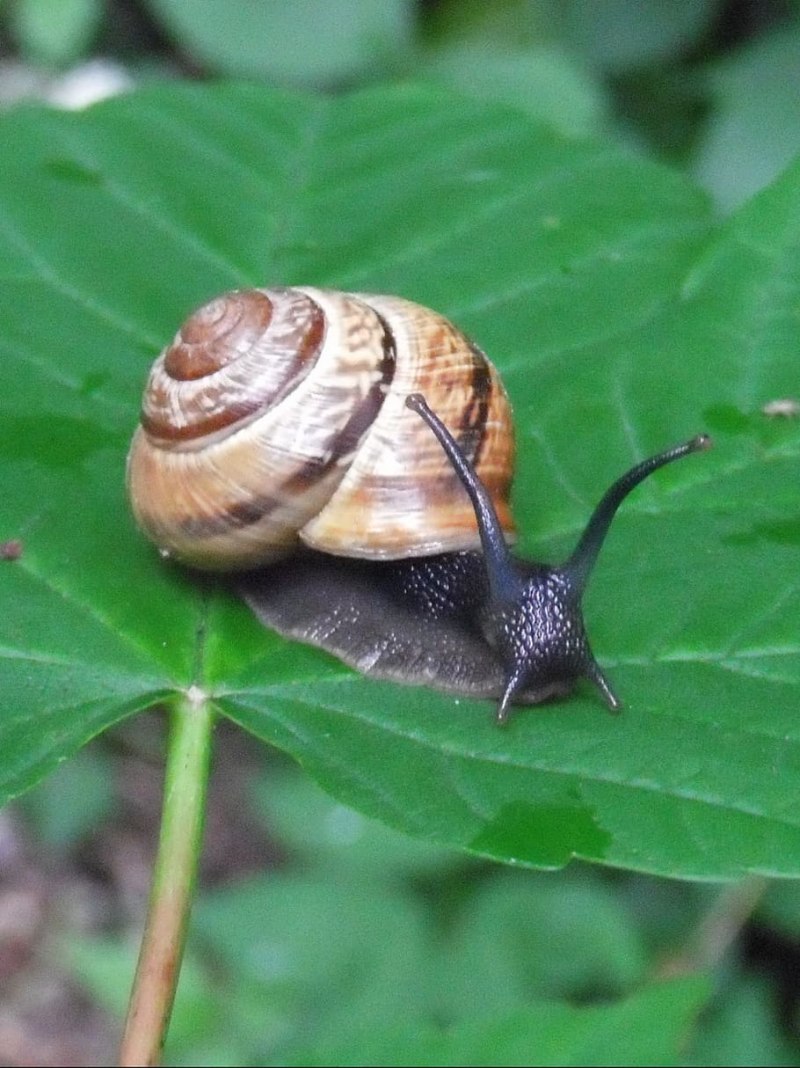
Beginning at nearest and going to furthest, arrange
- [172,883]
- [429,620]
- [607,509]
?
[172,883]
[607,509]
[429,620]

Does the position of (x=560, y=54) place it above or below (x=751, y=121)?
above

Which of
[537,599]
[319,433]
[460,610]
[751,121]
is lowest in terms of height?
[751,121]

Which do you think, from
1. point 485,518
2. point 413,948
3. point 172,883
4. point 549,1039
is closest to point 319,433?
point 485,518

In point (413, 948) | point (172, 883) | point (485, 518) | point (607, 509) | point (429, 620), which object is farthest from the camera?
point (413, 948)

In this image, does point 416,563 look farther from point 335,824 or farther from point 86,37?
point 86,37

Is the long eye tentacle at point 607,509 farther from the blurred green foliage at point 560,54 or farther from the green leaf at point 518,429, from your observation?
the blurred green foliage at point 560,54

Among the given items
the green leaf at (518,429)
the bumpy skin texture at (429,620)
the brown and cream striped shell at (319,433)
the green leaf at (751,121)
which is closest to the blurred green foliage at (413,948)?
the bumpy skin texture at (429,620)

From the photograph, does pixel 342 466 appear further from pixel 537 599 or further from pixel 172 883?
pixel 172 883

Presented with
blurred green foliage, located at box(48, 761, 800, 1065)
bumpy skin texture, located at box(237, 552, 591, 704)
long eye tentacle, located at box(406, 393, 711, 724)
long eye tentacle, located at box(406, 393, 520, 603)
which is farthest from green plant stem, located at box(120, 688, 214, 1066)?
blurred green foliage, located at box(48, 761, 800, 1065)

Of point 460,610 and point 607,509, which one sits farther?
point 460,610
